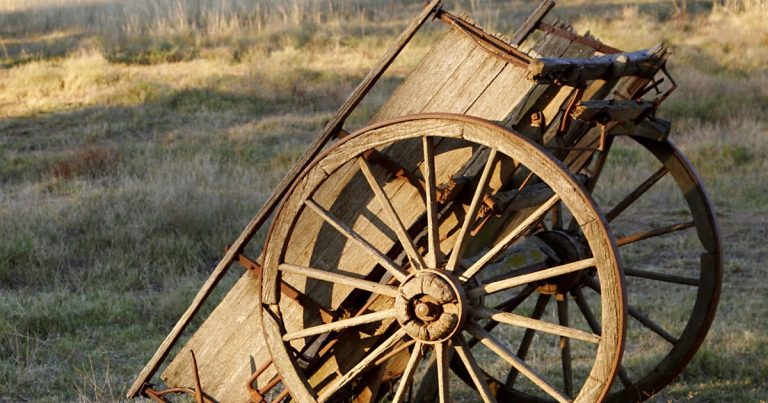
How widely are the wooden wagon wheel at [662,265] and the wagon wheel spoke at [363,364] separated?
56.5 inches

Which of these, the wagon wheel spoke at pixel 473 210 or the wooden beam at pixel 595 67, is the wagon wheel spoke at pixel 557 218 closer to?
the wooden beam at pixel 595 67

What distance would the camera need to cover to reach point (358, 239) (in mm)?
3859

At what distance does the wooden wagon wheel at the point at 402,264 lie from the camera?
11.4 ft

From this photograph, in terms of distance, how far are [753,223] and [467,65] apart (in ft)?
20.6

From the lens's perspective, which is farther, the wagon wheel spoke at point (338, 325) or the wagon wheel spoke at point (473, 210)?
the wagon wheel spoke at point (338, 325)

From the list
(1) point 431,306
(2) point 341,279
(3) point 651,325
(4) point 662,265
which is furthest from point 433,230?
(4) point 662,265

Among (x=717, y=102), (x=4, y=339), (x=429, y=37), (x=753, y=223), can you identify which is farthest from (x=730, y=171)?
(x=429, y=37)

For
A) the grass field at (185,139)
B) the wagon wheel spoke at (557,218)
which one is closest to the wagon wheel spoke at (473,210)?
the wagon wheel spoke at (557,218)

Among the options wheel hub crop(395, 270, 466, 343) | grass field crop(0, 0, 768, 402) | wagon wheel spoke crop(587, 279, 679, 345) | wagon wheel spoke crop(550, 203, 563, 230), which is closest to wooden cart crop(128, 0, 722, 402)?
wheel hub crop(395, 270, 466, 343)

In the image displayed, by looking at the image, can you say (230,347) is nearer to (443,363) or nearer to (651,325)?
(443,363)

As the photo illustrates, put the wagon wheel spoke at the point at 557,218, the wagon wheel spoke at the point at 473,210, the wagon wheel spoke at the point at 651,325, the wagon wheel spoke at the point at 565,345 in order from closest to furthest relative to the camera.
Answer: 1. the wagon wheel spoke at the point at 473,210
2. the wagon wheel spoke at the point at 651,325
3. the wagon wheel spoke at the point at 565,345
4. the wagon wheel spoke at the point at 557,218

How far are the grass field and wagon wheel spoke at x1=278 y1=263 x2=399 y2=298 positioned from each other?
1930 millimetres

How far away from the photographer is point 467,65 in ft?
13.0

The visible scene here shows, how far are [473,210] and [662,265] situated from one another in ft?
17.3
